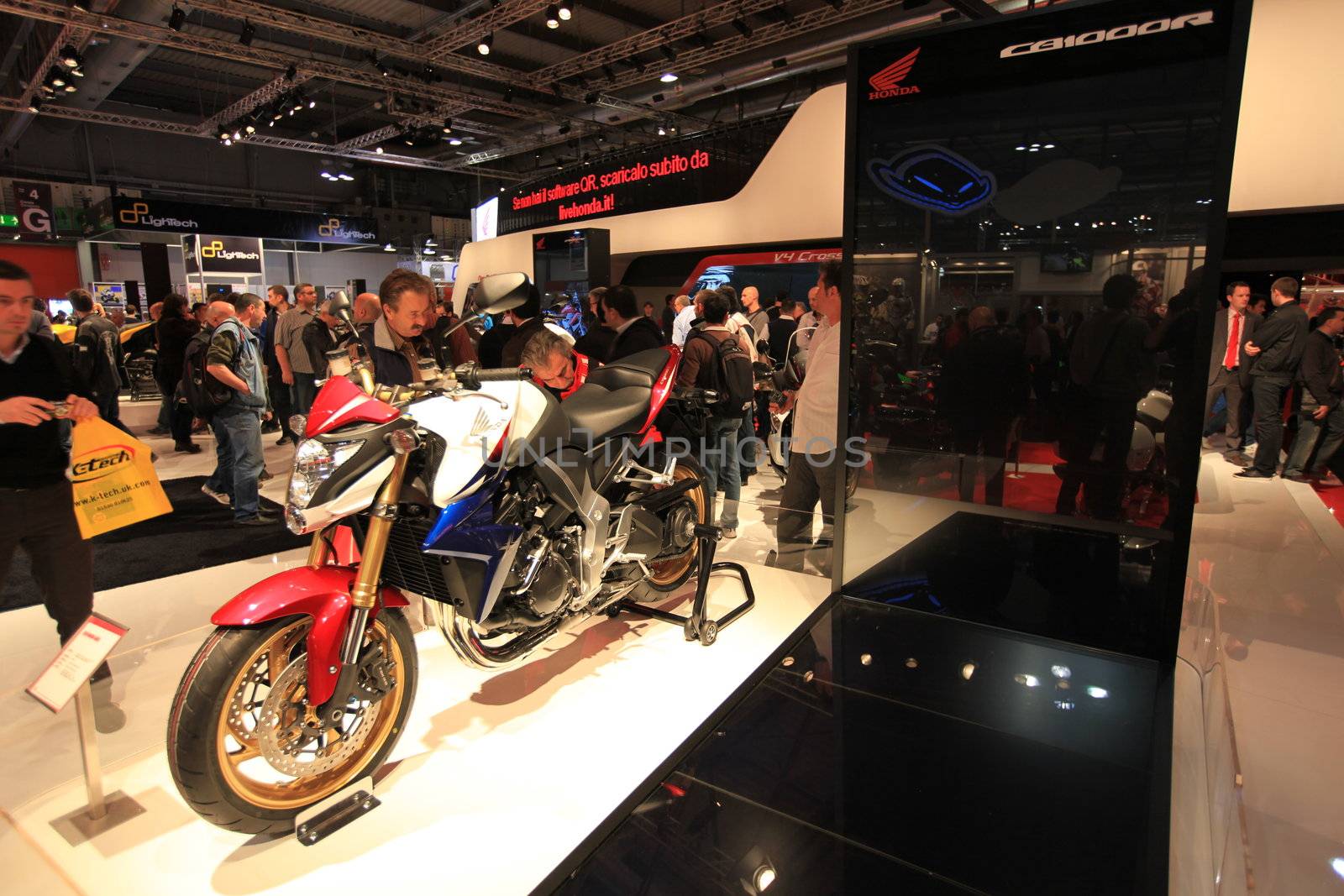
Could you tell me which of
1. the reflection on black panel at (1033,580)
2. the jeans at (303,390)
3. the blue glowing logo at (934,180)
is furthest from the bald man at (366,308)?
the reflection on black panel at (1033,580)

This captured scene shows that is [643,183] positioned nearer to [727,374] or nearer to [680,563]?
[727,374]

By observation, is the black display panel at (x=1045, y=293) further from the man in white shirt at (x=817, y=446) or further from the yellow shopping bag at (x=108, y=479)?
the yellow shopping bag at (x=108, y=479)

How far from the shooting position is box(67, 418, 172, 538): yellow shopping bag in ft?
7.74

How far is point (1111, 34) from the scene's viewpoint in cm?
240

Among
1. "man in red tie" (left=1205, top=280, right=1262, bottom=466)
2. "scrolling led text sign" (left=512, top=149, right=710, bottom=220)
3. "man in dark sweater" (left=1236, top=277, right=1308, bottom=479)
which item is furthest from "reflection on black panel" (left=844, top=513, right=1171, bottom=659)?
"scrolling led text sign" (left=512, top=149, right=710, bottom=220)

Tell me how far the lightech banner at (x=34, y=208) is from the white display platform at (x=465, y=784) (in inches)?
721

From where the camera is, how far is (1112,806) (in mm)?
1931

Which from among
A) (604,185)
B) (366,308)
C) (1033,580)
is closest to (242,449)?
(366,308)

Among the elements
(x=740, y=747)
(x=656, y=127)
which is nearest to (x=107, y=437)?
(x=740, y=747)

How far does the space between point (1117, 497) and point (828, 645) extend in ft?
3.99

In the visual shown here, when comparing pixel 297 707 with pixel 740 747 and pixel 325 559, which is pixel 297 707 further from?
pixel 740 747

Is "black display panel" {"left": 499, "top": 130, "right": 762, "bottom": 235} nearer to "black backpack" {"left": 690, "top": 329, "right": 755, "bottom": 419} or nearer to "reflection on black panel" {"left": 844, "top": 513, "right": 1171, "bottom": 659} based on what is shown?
"black backpack" {"left": 690, "top": 329, "right": 755, "bottom": 419}

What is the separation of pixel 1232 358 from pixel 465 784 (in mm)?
7685

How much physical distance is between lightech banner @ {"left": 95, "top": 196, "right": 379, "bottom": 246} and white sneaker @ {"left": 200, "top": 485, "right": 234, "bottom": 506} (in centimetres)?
1355
